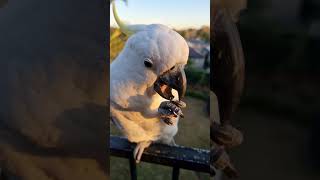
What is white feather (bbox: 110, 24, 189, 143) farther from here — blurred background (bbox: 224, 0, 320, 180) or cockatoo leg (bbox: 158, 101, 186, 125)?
blurred background (bbox: 224, 0, 320, 180)

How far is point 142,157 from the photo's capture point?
152 centimetres

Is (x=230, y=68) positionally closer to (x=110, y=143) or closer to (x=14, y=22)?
(x=110, y=143)

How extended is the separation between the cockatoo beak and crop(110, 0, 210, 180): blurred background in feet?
0.06

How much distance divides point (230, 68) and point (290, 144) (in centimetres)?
30

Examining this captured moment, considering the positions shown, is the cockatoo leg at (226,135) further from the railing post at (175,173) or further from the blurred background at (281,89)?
the railing post at (175,173)

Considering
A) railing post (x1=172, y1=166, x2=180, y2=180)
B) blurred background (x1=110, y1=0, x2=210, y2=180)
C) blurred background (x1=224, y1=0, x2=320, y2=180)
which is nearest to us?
blurred background (x1=224, y1=0, x2=320, y2=180)

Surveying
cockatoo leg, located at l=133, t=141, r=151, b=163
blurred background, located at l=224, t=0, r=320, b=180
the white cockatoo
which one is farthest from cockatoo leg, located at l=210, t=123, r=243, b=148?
cockatoo leg, located at l=133, t=141, r=151, b=163

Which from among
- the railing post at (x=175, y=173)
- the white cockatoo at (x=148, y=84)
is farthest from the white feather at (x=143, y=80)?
the railing post at (x=175, y=173)

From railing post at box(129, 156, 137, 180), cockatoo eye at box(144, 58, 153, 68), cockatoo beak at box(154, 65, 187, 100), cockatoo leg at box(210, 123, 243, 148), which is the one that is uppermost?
cockatoo eye at box(144, 58, 153, 68)

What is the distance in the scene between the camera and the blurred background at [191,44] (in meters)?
1.38

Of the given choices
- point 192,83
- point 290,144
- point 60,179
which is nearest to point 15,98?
point 60,179

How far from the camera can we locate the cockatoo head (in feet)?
4.54

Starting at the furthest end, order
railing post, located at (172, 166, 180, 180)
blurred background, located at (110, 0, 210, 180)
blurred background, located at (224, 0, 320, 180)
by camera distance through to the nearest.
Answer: railing post, located at (172, 166, 180, 180) → blurred background, located at (110, 0, 210, 180) → blurred background, located at (224, 0, 320, 180)

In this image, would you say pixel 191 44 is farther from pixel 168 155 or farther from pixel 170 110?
pixel 168 155
